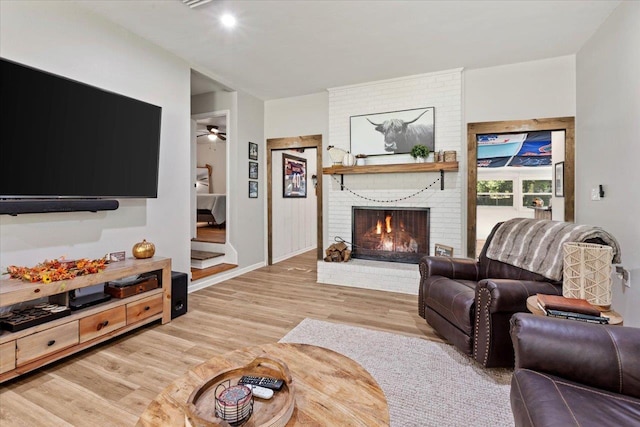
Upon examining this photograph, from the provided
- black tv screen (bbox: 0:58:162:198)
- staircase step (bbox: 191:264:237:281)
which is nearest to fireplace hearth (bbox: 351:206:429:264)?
staircase step (bbox: 191:264:237:281)

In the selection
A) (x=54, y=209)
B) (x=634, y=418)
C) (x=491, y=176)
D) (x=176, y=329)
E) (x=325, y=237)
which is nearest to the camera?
(x=634, y=418)

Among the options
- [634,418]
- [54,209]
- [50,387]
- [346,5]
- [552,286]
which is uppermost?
[346,5]

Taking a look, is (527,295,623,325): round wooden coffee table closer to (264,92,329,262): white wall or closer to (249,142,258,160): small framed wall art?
(264,92,329,262): white wall

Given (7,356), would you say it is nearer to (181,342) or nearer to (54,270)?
(54,270)

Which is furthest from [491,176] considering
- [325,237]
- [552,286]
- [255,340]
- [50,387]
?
[50,387]

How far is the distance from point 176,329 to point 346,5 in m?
3.14

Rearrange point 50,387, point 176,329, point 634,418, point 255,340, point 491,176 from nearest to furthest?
point 634,418
point 50,387
point 255,340
point 176,329
point 491,176

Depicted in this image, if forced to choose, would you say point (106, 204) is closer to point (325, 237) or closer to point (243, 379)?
point (243, 379)

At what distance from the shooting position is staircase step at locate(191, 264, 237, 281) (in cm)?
392

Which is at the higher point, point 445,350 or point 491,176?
point 491,176

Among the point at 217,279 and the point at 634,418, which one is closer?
the point at 634,418

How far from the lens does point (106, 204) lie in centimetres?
269

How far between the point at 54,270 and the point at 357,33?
3.19m

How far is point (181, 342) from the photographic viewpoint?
2.51 metres
